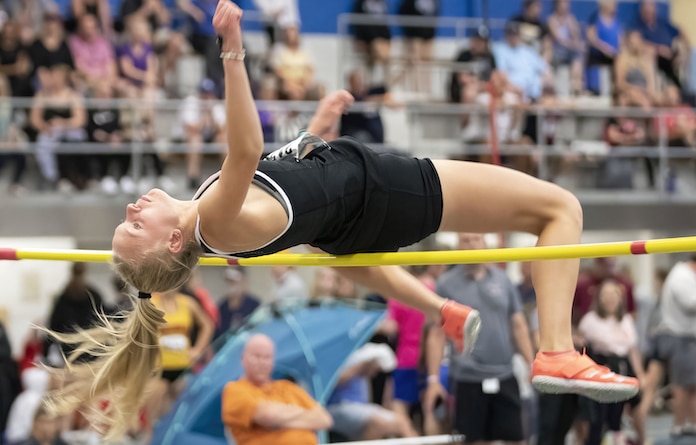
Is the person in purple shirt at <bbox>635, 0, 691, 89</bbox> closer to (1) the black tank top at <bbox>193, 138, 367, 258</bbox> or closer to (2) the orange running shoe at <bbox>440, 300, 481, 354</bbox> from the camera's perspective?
(2) the orange running shoe at <bbox>440, 300, 481, 354</bbox>

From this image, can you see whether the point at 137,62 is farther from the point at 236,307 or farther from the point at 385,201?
the point at 385,201

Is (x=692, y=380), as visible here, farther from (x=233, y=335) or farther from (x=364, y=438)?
(x=233, y=335)

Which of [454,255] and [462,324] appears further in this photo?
[462,324]

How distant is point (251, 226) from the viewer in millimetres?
3186

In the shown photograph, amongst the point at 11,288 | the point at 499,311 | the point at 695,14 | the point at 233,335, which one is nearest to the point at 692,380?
the point at 499,311

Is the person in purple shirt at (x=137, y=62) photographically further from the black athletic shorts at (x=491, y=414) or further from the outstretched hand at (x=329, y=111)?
the outstretched hand at (x=329, y=111)

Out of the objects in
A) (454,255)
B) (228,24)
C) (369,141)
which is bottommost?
(369,141)

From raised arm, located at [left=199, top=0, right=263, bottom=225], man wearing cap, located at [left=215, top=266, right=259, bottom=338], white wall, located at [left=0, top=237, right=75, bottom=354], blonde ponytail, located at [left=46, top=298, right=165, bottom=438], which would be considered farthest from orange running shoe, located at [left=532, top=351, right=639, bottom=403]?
white wall, located at [left=0, top=237, right=75, bottom=354]

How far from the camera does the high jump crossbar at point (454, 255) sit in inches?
126

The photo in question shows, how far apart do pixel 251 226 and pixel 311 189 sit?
0.78 feet

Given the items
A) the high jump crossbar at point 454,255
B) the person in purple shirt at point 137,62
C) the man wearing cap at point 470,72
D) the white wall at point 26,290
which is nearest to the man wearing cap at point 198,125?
the person in purple shirt at point 137,62

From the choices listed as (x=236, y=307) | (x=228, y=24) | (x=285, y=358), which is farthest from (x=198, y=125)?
(x=228, y=24)

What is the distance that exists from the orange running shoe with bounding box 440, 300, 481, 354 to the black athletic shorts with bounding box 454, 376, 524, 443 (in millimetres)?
2048

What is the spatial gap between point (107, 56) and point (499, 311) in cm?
443
